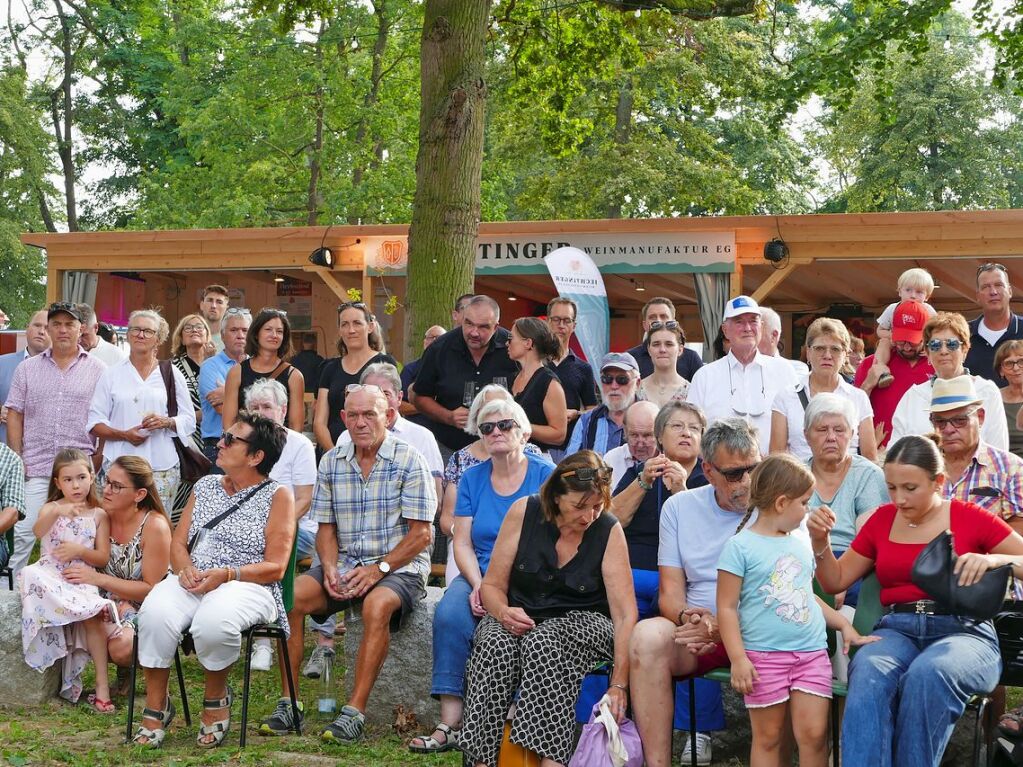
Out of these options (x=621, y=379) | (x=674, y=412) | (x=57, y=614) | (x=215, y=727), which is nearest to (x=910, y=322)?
(x=621, y=379)

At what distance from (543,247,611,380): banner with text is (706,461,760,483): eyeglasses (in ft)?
25.0

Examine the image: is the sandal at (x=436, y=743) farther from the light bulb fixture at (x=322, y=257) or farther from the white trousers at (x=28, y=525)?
the light bulb fixture at (x=322, y=257)

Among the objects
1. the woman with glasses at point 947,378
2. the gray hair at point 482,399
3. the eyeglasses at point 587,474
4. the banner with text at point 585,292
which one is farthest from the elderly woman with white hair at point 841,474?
the banner with text at point 585,292

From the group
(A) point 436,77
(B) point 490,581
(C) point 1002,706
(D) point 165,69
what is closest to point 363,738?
(B) point 490,581

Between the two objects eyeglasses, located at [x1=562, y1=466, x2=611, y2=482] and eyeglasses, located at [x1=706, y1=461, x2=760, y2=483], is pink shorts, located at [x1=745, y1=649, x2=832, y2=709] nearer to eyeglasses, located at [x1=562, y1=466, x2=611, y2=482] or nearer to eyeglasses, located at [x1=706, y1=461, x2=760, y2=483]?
eyeglasses, located at [x1=706, y1=461, x2=760, y2=483]

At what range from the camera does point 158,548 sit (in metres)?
5.67

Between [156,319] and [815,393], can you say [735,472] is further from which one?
[156,319]

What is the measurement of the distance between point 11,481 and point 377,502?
2.34m

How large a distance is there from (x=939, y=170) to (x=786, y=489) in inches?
1012

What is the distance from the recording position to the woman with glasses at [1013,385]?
5988 millimetres

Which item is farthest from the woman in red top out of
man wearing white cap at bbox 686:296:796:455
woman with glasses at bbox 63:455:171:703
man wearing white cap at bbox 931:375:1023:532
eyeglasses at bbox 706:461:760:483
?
woman with glasses at bbox 63:455:171:703

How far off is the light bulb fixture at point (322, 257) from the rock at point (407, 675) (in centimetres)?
984

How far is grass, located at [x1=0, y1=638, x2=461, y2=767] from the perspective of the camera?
4.81 metres

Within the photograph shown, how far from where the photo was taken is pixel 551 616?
4758 mm
